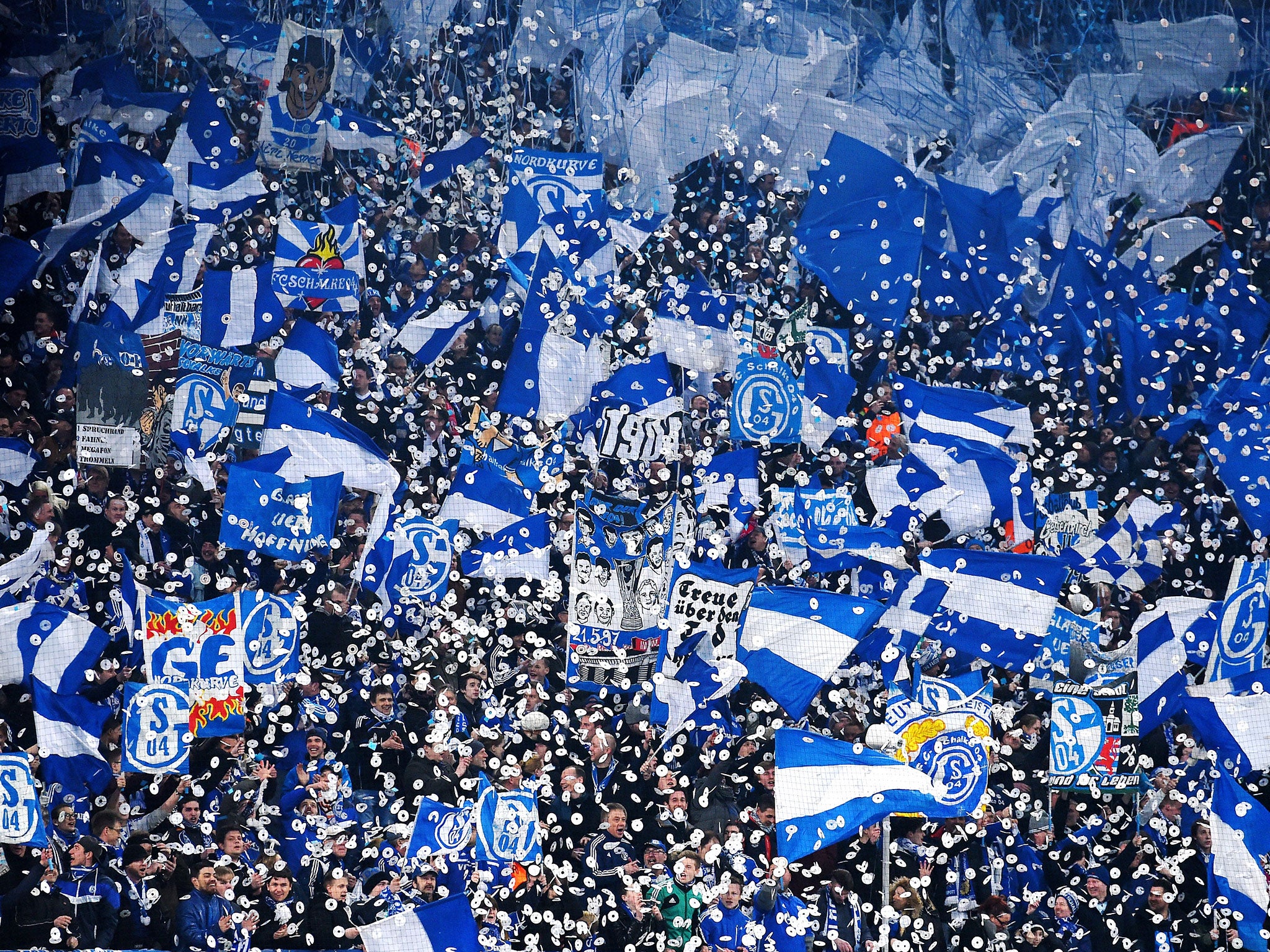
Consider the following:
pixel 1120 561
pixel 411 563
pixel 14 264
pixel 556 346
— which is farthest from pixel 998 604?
pixel 14 264

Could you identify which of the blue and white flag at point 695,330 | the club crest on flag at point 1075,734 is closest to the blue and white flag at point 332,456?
the blue and white flag at point 695,330

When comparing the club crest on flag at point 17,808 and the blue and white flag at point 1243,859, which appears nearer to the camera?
the club crest on flag at point 17,808

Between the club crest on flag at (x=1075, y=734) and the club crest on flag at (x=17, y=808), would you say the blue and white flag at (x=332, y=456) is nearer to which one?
the club crest on flag at (x=17, y=808)

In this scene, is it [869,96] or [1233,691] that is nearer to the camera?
[1233,691]

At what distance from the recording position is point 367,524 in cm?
700

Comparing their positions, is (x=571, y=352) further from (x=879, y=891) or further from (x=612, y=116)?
(x=879, y=891)

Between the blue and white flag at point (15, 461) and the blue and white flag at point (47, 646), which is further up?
the blue and white flag at point (15, 461)

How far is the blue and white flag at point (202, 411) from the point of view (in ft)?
23.1

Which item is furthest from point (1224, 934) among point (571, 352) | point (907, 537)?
point (571, 352)

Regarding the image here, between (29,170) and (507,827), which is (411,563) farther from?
(29,170)

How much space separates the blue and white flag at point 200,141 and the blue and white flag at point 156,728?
2749 mm

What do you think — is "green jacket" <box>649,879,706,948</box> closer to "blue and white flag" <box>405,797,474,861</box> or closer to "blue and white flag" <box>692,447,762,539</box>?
"blue and white flag" <box>405,797,474,861</box>

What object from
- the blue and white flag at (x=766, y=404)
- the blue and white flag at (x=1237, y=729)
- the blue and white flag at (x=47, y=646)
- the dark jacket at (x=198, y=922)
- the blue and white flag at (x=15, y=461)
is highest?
the blue and white flag at (x=766, y=404)

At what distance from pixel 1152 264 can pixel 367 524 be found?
4.89 meters
